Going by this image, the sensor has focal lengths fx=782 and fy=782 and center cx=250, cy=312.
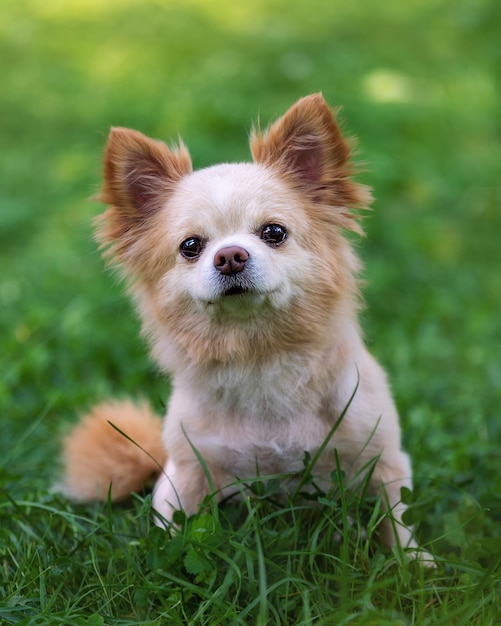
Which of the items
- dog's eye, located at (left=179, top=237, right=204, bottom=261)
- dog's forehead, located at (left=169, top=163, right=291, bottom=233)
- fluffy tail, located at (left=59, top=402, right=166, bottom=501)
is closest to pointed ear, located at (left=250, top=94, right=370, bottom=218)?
dog's forehead, located at (left=169, top=163, right=291, bottom=233)

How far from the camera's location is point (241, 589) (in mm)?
2502

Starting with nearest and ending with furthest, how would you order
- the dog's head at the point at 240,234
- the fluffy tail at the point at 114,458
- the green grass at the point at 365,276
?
the green grass at the point at 365,276 → the dog's head at the point at 240,234 → the fluffy tail at the point at 114,458

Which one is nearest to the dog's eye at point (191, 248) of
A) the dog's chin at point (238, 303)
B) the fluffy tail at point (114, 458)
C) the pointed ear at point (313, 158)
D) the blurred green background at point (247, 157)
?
the dog's chin at point (238, 303)

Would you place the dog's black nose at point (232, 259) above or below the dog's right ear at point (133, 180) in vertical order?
below

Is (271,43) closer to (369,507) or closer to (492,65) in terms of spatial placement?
(492,65)

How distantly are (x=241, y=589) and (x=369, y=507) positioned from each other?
538mm

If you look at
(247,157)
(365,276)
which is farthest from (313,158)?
(247,157)

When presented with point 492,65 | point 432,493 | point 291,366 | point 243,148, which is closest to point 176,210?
point 291,366

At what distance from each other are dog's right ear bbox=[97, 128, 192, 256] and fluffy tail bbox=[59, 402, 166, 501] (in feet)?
2.76

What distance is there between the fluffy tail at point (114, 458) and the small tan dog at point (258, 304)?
0.37 m

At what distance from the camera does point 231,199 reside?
267cm

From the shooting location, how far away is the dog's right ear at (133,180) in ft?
9.60

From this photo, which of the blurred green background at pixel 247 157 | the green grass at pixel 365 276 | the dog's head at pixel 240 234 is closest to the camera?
the green grass at pixel 365 276

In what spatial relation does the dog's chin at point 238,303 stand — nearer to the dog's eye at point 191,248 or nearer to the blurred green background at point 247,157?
the dog's eye at point 191,248
